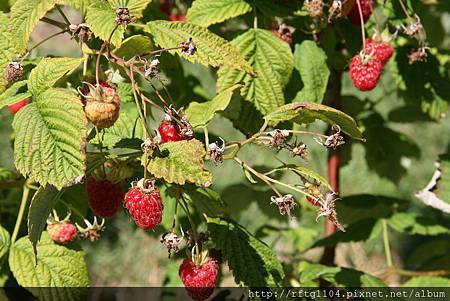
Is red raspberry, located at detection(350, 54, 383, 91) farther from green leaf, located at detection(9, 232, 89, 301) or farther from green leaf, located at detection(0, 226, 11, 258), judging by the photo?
green leaf, located at detection(0, 226, 11, 258)

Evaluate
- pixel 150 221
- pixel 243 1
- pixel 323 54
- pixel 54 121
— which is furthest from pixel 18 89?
pixel 323 54

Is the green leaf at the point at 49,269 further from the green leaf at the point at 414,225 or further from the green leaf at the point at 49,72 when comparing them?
the green leaf at the point at 414,225

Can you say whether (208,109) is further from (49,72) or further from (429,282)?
(429,282)

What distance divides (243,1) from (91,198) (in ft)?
2.20

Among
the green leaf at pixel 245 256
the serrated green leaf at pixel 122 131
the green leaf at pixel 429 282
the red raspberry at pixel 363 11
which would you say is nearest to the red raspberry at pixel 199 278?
the green leaf at pixel 245 256

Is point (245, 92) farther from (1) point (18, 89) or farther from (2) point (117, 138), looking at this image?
(1) point (18, 89)

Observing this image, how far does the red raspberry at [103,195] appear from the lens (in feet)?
5.41

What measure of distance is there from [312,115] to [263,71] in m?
0.39

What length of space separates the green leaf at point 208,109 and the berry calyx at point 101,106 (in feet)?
0.88

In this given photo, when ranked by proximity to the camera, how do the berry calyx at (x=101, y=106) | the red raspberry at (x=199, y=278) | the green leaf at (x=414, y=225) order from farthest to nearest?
the green leaf at (x=414, y=225) → the red raspberry at (x=199, y=278) → the berry calyx at (x=101, y=106)

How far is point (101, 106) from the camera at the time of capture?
1.39 metres

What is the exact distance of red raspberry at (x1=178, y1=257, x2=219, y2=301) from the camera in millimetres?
1604

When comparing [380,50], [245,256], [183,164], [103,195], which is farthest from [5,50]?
[380,50]

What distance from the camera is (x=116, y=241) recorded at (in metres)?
4.76
